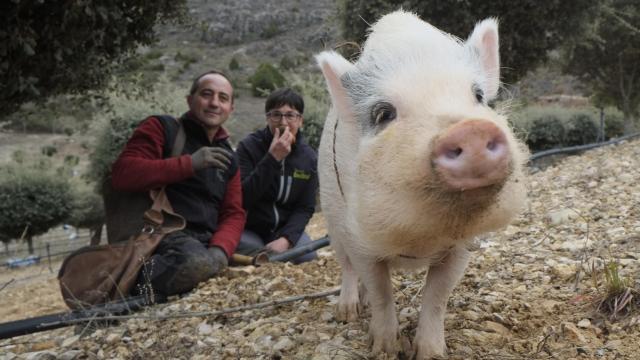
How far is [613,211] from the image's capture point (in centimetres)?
419

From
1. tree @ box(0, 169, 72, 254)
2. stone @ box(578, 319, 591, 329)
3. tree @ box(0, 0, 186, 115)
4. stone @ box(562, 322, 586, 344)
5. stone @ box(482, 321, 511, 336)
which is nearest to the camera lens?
stone @ box(562, 322, 586, 344)

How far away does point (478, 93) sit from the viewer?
219cm

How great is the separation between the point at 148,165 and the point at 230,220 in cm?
85

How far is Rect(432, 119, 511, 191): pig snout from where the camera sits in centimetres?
160

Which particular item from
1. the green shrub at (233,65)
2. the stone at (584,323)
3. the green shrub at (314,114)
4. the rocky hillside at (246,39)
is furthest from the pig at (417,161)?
the green shrub at (233,65)

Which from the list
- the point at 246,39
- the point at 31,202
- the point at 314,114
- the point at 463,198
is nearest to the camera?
the point at 463,198

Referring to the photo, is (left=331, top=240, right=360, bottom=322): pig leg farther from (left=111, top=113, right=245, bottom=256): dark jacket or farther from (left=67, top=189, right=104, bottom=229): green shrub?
(left=67, top=189, right=104, bottom=229): green shrub

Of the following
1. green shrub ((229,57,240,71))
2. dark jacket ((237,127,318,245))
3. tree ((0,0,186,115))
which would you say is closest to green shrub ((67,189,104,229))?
tree ((0,0,186,115))

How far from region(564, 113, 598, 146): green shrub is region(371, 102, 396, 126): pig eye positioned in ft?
55.4

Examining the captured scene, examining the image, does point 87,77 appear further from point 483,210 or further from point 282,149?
point 483,210

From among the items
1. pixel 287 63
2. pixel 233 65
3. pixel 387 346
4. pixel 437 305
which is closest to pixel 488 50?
pixel 437 305

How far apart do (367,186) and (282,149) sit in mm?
2515

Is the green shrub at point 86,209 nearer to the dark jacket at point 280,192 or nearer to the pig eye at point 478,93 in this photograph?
the dark jacket at point 280,192

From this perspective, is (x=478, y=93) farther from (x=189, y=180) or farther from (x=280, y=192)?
(x=280, y=192)
